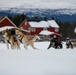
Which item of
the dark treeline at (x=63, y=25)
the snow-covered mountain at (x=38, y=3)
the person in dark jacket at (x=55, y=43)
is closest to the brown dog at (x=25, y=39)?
the dark treeline at (x=63, y=25)

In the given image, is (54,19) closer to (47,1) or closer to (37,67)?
(47,1)

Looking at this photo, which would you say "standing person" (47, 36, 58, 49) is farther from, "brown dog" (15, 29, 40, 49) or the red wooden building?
"brown dog" (15, 29, 40, 49)

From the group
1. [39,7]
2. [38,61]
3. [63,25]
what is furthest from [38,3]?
[38,61]

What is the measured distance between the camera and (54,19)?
3.51 m

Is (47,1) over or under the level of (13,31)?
over

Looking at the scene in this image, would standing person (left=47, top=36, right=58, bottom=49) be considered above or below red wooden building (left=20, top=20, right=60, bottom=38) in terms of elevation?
below

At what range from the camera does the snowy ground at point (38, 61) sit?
2.96 metres

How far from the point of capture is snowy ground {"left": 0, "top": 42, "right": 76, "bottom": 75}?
2.96m

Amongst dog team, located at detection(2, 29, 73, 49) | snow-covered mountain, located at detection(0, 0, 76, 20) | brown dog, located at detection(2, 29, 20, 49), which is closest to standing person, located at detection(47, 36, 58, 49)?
dog team, located at detection(2, 29, 73, 49)

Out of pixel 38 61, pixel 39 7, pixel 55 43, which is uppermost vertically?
pixel 39 7

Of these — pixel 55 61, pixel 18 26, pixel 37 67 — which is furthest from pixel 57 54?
pixel 18 26

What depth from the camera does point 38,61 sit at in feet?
10.3

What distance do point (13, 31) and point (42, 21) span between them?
0.40m

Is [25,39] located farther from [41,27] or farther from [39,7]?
[39,7]
